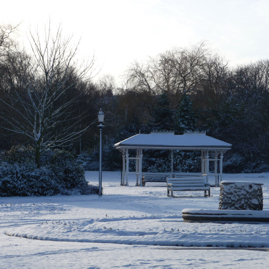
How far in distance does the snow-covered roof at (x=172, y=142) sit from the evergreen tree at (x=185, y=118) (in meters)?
12.6

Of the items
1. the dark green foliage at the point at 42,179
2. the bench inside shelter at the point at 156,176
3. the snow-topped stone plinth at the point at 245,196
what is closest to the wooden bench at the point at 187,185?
the dark green foliage at the point at 42,179

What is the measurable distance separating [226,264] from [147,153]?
36.7 meters

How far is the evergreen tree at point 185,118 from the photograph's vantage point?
42.8 m

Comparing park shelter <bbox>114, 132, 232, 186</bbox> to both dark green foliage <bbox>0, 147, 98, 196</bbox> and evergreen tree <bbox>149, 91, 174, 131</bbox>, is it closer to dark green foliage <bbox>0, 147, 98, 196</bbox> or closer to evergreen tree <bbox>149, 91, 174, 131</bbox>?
dark green foliage <bbox>0, 147, 98, 196</bbox>

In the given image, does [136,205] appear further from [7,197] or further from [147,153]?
[147,153]

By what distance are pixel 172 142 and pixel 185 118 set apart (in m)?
14.7

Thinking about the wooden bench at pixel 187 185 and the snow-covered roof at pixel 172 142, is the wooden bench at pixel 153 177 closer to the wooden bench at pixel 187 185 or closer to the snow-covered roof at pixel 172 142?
the snow-covered roof at pixel 172 142

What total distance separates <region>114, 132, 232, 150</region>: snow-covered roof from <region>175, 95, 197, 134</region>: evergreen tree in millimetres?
12574

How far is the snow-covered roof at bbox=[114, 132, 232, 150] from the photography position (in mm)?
27891

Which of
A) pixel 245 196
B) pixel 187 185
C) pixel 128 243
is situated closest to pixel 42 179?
pixel 187 185

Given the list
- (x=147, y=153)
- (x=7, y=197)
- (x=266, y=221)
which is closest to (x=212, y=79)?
(x=147, y=153)

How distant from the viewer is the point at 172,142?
93.8ft

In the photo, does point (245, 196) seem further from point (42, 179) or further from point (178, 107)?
point (178, 107)

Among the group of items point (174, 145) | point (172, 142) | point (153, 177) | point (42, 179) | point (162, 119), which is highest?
point (162, 119)
